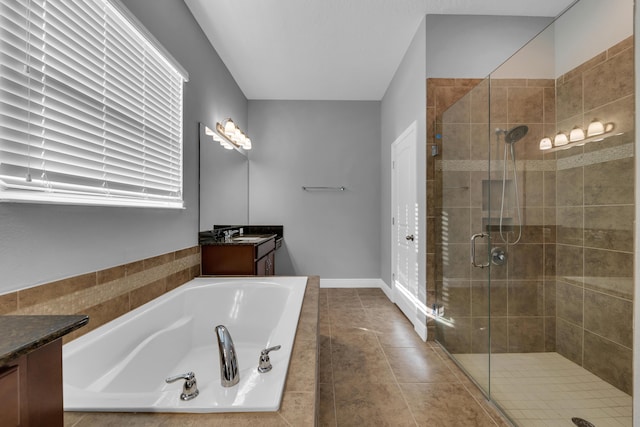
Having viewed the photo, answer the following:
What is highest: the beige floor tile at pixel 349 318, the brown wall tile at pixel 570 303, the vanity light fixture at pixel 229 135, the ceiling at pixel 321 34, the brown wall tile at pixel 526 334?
the ceiling at pixel 321 34

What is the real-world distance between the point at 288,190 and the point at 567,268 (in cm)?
317

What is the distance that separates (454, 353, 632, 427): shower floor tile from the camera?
1.26 meters

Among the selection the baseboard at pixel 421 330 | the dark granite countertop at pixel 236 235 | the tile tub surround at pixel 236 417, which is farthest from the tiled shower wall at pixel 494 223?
the dark granite countertop at pixel 236 235

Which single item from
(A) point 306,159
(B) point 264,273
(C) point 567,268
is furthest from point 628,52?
(A) point 306,159

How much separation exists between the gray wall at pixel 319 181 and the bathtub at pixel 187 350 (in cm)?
191

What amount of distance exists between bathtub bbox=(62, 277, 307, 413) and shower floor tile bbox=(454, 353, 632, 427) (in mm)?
1243

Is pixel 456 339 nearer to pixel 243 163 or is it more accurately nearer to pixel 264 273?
pixel 264 273

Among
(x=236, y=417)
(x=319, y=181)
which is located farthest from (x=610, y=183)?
(x=319, y=181)

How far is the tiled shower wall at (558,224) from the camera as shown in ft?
4.10

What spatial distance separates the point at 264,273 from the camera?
2902mm

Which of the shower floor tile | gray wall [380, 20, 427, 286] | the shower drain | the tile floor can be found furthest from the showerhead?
the tile floor

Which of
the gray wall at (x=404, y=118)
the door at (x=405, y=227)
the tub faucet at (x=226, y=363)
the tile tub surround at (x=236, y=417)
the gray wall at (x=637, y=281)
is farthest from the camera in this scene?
the door at (x=405, y=227)

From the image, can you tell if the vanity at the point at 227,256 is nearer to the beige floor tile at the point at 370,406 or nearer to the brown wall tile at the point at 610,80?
the beige floor tile at the point at 370,406

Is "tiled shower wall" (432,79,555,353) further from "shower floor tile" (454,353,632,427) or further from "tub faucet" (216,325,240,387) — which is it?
"tub faucet" (216,325,240,387)
